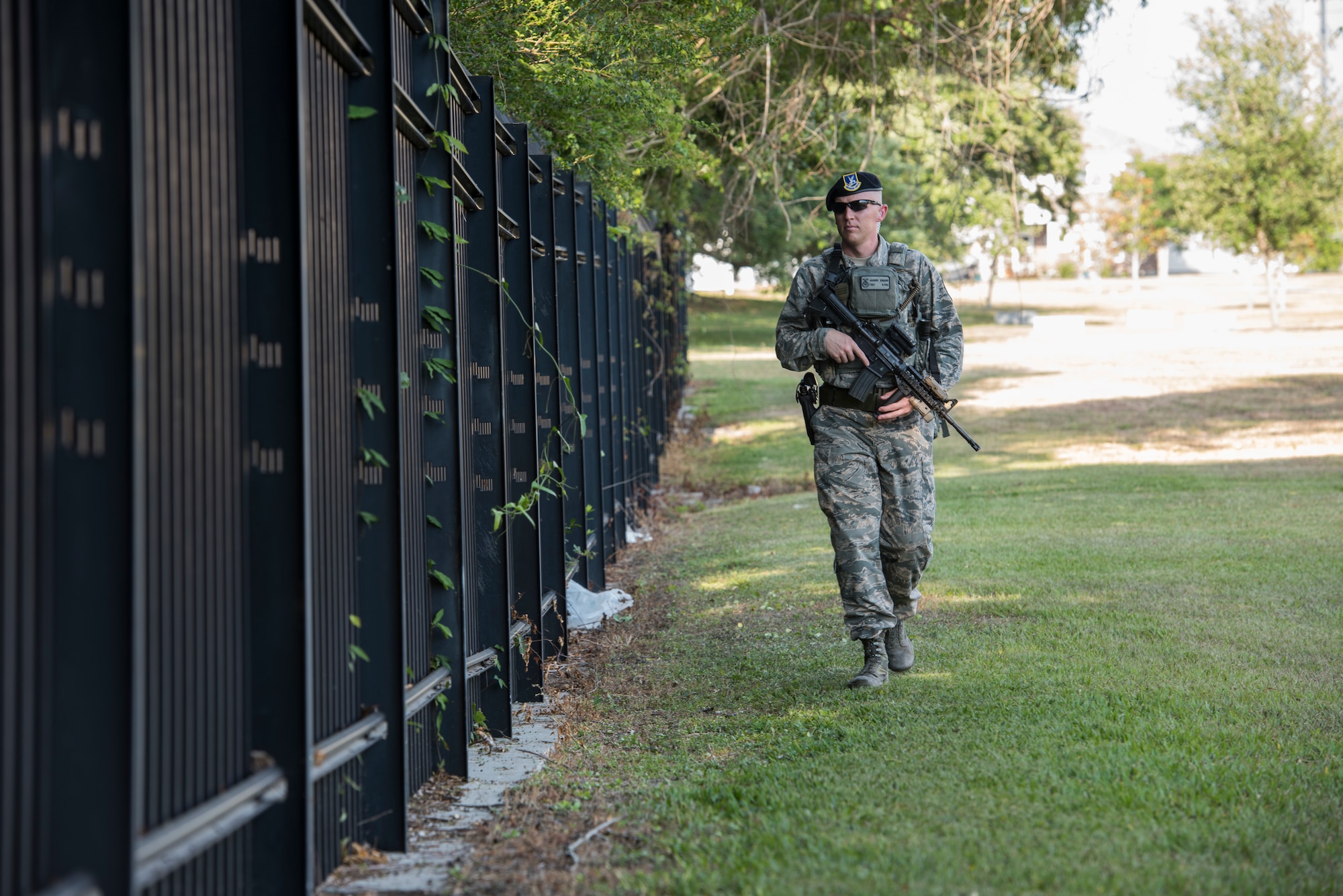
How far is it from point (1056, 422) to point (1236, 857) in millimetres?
16583

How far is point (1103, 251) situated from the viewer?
86250 mm

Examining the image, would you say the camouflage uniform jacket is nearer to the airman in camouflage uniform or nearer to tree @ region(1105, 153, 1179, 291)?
the airman in camouflage uniform

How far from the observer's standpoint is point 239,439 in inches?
101

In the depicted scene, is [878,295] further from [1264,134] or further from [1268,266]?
[1268,266]

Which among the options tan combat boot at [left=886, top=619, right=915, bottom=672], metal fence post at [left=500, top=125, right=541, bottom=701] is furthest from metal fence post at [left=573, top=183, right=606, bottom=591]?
tan combat boot at [left=886, top=619, right=915, bottom=672]

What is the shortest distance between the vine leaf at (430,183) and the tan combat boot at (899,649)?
108 inches

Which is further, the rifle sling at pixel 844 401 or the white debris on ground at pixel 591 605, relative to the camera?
the white debris on ground at pixel 591 605

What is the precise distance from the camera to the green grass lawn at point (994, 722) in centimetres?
320

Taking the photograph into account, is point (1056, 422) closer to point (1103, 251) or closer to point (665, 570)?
point (665, 570)

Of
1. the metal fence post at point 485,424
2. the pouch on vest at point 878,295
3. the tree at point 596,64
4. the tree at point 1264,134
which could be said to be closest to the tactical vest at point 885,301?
the pouch on vest at point 878,295

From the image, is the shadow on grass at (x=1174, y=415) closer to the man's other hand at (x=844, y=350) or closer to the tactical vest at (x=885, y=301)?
the tactical vest at (x=885, y=301)

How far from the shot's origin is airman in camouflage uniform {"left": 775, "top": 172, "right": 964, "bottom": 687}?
5363mm

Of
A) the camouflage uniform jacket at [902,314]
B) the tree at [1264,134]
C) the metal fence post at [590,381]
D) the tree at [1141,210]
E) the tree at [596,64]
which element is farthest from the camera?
the tree at [1141,210]

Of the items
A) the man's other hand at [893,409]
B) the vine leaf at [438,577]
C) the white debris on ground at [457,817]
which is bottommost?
the white debris on ground at [457,817]
